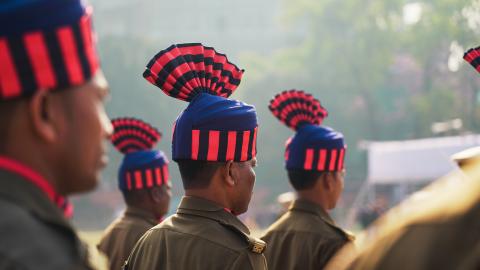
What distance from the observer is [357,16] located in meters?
49.9

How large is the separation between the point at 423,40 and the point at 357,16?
526 centimetres

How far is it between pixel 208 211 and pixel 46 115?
6.52ft

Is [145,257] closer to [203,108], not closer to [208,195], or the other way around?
[208,195]

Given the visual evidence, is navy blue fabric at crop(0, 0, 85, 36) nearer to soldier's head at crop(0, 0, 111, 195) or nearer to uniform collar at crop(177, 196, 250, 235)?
soldier's head at crop(0, 0, 111, 195)

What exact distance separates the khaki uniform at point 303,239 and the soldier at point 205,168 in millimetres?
1025

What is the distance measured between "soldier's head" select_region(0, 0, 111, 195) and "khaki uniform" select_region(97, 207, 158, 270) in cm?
414

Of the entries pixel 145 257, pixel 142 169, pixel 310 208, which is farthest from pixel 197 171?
pixel 142 169

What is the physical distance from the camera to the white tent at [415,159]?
23594mm

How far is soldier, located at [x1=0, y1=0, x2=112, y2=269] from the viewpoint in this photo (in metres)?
1.95

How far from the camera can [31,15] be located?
78.0 inches

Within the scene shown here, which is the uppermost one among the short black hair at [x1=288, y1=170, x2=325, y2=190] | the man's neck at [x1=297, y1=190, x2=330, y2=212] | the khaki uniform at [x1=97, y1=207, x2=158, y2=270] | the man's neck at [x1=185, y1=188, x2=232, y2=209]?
the man's neck at [x1=185, y1=188, x2=232, y2=209]

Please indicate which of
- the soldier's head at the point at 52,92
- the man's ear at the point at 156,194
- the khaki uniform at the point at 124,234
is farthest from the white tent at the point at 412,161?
the soldier's head at the point at 52,92

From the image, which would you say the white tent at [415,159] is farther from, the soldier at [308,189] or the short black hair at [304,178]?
the short black hair at [304,178]

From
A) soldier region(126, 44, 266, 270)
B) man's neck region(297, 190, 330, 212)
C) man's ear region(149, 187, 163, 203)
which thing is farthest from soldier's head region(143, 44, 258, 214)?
man's ear region(149, 187, 163, 203)
